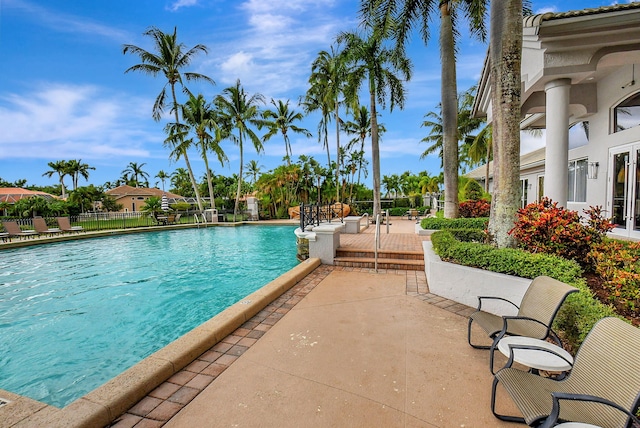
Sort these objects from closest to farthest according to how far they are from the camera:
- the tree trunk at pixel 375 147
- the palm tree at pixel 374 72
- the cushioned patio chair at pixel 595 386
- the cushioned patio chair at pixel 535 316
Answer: the cushioned patio chair at pixel 595 386 → the cushioned patio chair at pixel 535 316 → the palm tree at pixel 374 72 → the tree trunk at pixel 375 147

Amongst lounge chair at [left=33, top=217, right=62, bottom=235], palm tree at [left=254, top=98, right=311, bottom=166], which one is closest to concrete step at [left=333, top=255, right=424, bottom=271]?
lounge chair at [left=33, top=217, right=62, bottom=235]

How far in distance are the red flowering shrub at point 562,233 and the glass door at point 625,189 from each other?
3715 millimetres

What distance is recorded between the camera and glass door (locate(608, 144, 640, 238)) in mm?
7023

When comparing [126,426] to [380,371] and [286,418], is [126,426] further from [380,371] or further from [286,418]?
[380,371]

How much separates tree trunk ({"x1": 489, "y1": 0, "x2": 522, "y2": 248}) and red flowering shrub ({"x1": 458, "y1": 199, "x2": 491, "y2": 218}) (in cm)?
643

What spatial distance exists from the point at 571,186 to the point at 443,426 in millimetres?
11220

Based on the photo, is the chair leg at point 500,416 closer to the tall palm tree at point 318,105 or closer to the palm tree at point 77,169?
the tall palm tree at point 318,105

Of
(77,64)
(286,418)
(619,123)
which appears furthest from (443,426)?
(77,64)

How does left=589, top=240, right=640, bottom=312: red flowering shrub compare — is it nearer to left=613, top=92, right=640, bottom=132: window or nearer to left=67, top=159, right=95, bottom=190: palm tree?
left=613, top=92, right=640, bottom=132: window

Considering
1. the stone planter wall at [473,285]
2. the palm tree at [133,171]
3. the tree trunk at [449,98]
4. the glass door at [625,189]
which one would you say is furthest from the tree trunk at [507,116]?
the palm tree at [133,171]

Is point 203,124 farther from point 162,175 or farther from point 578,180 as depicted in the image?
point 162,175

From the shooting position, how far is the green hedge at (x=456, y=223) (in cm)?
891

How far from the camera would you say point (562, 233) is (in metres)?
4.46

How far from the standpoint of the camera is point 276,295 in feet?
16.8
